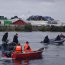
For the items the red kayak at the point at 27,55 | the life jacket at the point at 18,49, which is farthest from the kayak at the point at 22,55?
the life jacket at the point at 18,49

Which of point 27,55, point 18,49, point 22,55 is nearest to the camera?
point 18,49

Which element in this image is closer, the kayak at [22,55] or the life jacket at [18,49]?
the life jacket at [18,49]

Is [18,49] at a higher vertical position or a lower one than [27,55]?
higher

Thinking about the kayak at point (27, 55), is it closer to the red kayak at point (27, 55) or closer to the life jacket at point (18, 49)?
the red kayak at point (27, 55)

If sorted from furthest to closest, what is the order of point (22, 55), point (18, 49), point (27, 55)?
1. point (27, 55)
2. point (22, 55)
3. point (18, 49)

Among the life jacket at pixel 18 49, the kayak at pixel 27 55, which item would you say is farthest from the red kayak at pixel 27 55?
the life jacket at pixel 18 49

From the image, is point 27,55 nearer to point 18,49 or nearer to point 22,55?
point 22,55

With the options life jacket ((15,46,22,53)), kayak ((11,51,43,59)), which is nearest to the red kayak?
kayak ((11,51,43,59))

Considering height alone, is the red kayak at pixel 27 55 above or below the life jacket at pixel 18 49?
below

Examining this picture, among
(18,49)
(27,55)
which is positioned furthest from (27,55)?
(18,49)

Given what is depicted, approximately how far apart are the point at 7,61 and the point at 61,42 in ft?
89.0

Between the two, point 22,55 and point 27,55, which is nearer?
point 22,55

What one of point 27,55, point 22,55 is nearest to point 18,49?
point 22,55

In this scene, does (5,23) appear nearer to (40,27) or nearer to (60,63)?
(40,27)
